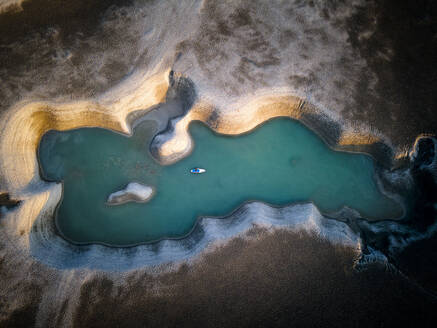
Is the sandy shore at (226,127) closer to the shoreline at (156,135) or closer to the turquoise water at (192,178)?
the shoreline at (156,135)

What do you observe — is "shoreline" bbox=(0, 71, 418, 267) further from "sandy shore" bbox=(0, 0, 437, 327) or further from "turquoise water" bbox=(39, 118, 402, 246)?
"turquoise water" bbox=(39, 118, 402, 246)

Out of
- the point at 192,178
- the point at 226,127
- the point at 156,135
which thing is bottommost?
the point at 192,178

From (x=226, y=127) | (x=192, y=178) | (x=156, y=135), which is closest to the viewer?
(x=156, y=135)

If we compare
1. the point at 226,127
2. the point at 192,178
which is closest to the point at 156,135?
the point at 192,178

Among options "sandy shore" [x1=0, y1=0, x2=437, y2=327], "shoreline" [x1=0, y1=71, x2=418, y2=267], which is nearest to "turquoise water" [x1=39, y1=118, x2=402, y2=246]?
"shoreline" [x1=0, y1=71, x2=418, y2=267]

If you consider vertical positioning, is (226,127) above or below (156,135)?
above

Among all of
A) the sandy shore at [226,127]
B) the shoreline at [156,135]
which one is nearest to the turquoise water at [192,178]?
the shoreline at [156,135]

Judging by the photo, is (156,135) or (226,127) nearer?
(156,135)

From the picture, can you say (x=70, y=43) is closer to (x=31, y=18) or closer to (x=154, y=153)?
(x=31, y=18)

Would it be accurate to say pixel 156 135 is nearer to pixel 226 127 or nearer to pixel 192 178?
pixel 192 178
